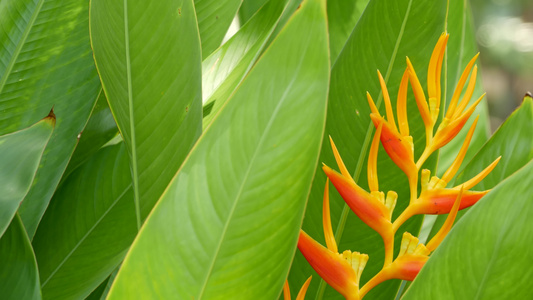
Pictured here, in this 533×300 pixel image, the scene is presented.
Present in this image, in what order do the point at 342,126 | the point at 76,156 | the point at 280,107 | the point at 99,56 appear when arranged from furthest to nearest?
1. the point at 76,156
2. the point at 342,126
3. the point at 99,56
4. the point at 280,107

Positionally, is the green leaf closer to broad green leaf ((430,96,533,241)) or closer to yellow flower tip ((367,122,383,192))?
broad green leaf ((430,96,533,241))

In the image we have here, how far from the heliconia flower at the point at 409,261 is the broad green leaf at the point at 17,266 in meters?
0.25

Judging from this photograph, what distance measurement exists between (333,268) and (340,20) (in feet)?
1.16

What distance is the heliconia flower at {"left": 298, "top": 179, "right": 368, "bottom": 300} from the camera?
0.38 m

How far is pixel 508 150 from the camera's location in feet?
2.01

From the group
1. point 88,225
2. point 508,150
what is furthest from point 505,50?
point 88,225

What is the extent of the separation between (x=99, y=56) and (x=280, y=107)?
0.62 ft

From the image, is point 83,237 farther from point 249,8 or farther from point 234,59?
point 249,8

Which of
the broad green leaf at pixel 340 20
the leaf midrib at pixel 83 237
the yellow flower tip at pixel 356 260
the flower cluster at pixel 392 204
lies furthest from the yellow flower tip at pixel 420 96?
the leaf midrib at pixel 83 237

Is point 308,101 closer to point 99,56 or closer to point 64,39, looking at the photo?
point 99,56

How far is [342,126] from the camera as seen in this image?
567mm

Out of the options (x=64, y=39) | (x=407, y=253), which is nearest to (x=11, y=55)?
(x=64, y=39)

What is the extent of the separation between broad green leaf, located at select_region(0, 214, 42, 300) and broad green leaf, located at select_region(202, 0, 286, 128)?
0.20 metres

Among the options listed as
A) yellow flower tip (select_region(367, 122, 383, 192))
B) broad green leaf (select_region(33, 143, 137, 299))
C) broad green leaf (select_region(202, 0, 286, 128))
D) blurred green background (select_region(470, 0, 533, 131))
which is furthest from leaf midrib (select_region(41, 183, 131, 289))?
blurred green background (select_region(470, 0, 533, 131))
